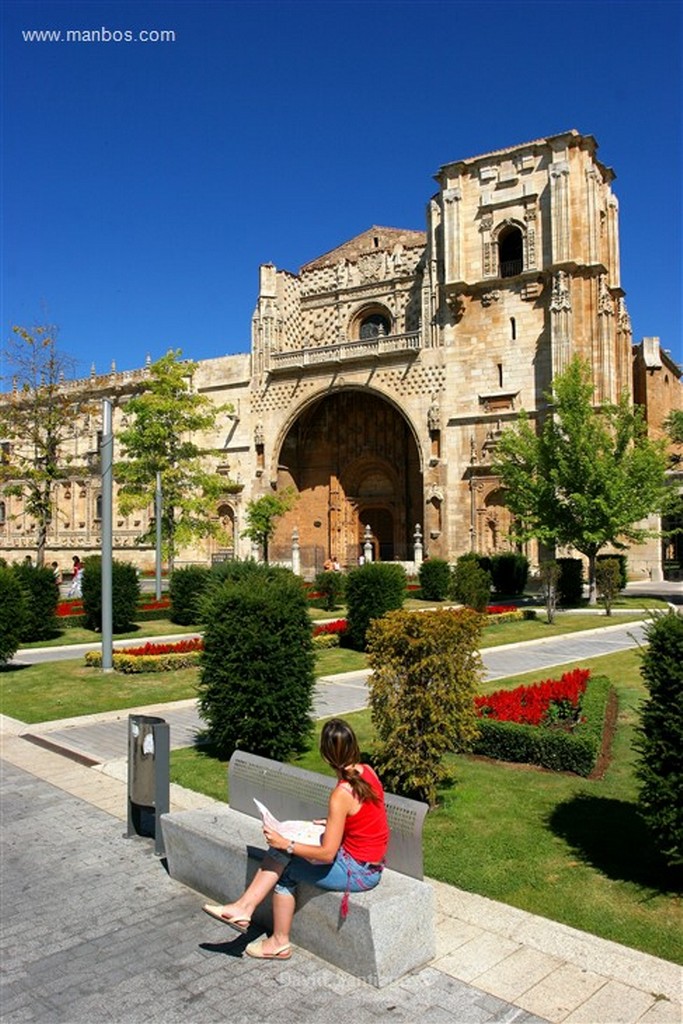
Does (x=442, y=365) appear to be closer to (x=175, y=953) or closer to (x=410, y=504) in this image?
(x=410, y=504)

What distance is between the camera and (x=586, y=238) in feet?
106

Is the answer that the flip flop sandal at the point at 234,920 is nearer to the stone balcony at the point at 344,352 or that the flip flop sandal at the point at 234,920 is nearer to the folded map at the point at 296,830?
the folded map at the point at 296,830

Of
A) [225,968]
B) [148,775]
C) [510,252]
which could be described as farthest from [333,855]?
[510,252]

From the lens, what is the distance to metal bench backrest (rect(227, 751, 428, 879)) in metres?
4.64

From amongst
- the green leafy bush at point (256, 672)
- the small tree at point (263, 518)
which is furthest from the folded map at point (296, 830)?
the small tree at point (263, 518)

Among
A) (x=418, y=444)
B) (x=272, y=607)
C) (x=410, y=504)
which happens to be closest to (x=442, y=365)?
(x=418, y=444)

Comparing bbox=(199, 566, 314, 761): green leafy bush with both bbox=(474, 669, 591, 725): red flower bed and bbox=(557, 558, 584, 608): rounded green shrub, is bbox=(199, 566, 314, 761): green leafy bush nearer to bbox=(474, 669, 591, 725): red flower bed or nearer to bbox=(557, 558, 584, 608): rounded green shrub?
bbox=(474, 669, 591, 725): red flower bed

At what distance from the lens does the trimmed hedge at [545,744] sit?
750cm

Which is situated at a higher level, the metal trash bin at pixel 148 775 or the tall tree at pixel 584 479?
the tall tree at pixel 584 479

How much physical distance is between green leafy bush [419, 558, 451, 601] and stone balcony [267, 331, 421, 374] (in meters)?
13.3

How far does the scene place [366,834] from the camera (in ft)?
14.1

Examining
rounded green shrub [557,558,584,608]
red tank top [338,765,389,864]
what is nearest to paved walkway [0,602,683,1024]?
red tank top [338,765,389,864]

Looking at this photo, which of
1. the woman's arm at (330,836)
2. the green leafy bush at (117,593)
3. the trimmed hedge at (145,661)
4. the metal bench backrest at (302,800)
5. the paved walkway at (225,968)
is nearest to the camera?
the paved walkway at (225,968)

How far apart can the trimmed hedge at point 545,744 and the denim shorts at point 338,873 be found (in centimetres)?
362
